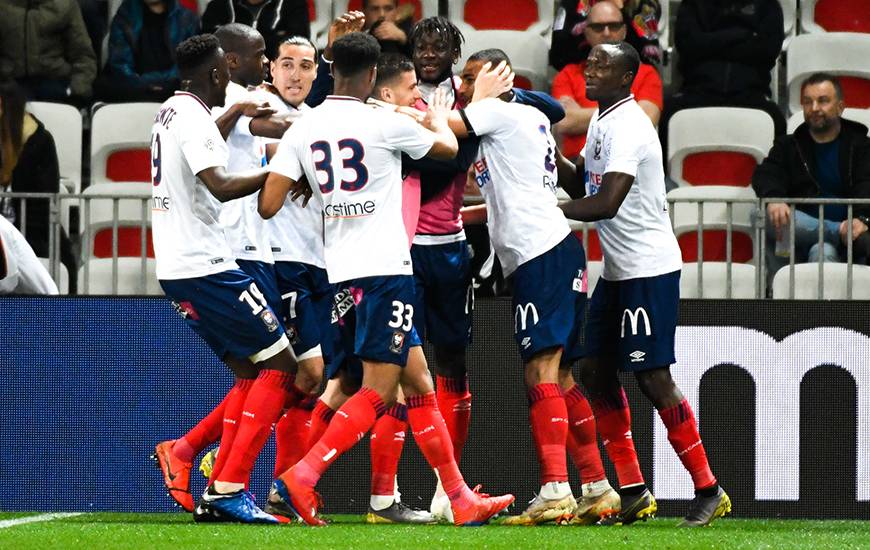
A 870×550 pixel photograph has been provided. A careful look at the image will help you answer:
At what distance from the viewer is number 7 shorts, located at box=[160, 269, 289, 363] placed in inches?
284

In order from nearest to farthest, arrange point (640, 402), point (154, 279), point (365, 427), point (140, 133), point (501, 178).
Answer: point (365, 427) < point (501, 178) < point (640, 402) < point (154, 279) < point (140, 133)

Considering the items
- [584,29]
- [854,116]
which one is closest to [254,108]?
[584,29]

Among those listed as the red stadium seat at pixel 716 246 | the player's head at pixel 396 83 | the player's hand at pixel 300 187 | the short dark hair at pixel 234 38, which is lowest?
the red stadium seat at pixel 716 246

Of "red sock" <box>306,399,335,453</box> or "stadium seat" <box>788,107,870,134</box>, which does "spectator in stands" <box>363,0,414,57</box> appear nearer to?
"stadium seat" <box>788,107,870,134</box>

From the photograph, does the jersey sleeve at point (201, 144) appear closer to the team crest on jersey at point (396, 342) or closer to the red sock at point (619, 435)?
the team crest on jersey at point (396, 342)

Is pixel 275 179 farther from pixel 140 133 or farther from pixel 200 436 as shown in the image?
pixel 140 133

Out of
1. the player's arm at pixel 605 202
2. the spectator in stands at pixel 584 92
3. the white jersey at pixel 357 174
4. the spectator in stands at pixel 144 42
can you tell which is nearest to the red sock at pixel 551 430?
the player's arm at pixel 605 202

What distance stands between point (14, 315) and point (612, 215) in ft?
11.7

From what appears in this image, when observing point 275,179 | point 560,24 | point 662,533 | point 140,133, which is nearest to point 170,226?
point 275,179

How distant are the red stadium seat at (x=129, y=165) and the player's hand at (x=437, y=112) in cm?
431

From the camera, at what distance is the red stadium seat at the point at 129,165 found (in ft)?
36.9

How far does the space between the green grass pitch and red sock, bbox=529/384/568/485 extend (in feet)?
0.90

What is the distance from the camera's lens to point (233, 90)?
8.11 m

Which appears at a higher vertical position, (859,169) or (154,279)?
(859,169)
